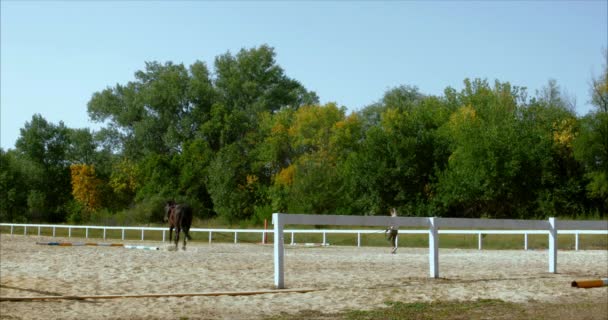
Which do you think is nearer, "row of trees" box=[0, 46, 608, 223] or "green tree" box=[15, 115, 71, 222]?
"row of trees" box=[0, 46, 608, 223]

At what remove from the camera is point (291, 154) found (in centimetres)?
7131

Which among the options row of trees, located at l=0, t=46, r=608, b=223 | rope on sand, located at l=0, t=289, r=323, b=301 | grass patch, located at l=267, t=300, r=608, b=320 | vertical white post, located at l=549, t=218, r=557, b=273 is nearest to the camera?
grass patch, located at l=267, t=300, r=608, b=320

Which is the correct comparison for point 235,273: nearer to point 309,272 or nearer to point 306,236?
point 309,272

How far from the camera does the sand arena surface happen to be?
32.1 feet

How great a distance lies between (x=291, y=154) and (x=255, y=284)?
58935mm

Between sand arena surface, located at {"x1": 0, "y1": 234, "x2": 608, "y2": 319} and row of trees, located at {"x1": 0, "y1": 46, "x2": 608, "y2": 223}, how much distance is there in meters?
38.7

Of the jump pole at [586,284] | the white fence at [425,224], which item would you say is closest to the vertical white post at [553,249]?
the white fence at [425,224]

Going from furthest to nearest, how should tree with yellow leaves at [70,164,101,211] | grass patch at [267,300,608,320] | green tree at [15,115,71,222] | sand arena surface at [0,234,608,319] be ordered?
green tree at [15,115,71,222] < tree with yellow leaves at [70,164,101,211] < sand arena surface at [0,234,608,319] < grass patch at [267,300,608,320]

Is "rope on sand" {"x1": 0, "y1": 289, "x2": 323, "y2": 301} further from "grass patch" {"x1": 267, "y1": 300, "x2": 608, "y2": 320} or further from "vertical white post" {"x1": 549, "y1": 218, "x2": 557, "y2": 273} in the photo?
"vertical white post" {"x1": 549, "y1": 218, "x2": 557, "y2": 273}

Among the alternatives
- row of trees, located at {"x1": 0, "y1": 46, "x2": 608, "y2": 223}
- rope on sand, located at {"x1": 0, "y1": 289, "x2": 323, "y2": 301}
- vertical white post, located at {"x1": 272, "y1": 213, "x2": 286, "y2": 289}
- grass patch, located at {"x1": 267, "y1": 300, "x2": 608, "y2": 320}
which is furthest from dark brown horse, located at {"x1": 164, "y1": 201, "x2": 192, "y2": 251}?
row of trees, located at {"x1": 0, "y1": 46, "x2": 608, "y2": 223}

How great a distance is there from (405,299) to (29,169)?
258ft

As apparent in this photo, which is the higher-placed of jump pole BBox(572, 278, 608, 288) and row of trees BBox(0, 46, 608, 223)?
row of trees BBox(0, 46, 608, 223)

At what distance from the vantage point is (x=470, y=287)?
12172mm

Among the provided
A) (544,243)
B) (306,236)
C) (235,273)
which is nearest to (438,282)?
(235,273)
